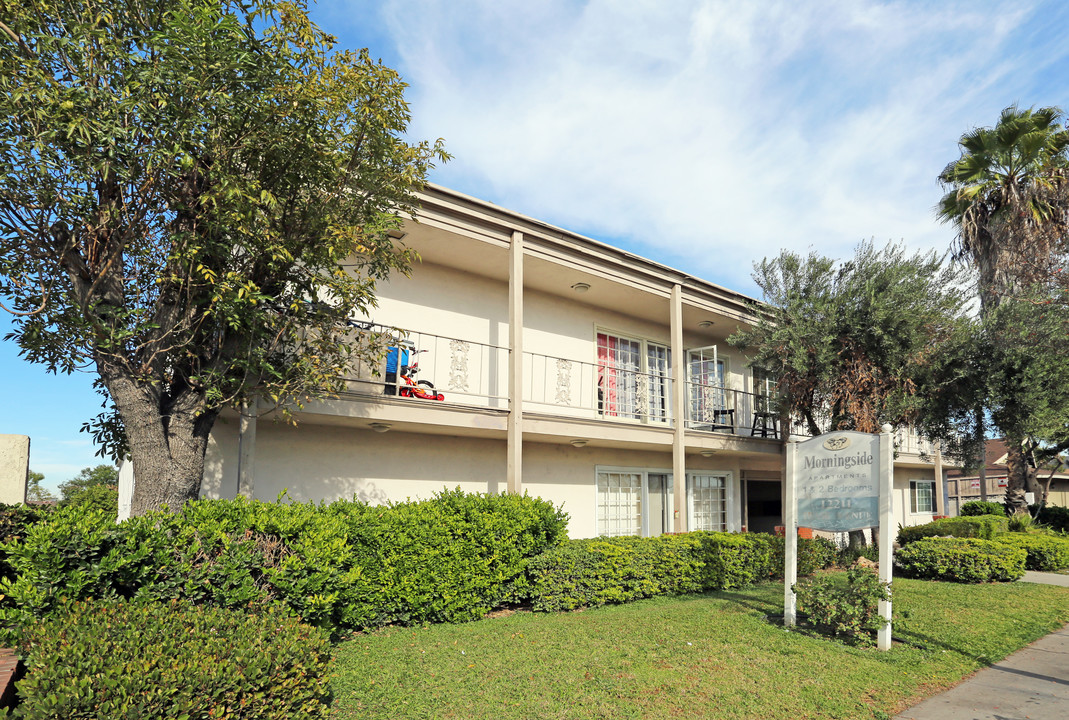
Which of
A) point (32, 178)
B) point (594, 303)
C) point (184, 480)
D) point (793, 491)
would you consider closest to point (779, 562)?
point (793, 491)

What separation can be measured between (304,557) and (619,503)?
31.3 feet

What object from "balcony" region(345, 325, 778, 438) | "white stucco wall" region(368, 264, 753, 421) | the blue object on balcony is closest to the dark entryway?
"balcony" region(345, 325, 778, 438)

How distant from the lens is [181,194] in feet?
22.0

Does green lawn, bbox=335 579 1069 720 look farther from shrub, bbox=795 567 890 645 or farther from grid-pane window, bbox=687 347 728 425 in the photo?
grid-pane window, bbox=687 347 728 425

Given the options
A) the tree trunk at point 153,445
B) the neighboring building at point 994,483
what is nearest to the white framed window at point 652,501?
the tree trunk at point 153,445

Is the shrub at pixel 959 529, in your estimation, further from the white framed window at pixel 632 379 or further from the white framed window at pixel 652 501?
the white framed window at pixel 632 379

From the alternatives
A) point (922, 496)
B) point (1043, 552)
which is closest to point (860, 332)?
point (1043, 552)

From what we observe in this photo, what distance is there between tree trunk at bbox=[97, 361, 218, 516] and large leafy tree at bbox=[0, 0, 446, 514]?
0.02 metres

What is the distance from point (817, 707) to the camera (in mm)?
5328

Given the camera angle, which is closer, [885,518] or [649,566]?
[885,518]

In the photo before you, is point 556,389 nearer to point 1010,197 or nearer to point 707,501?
point 707,501

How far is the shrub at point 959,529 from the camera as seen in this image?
15.5 metres

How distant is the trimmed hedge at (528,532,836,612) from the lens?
9.20m

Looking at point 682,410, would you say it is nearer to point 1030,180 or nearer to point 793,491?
point 793,491
